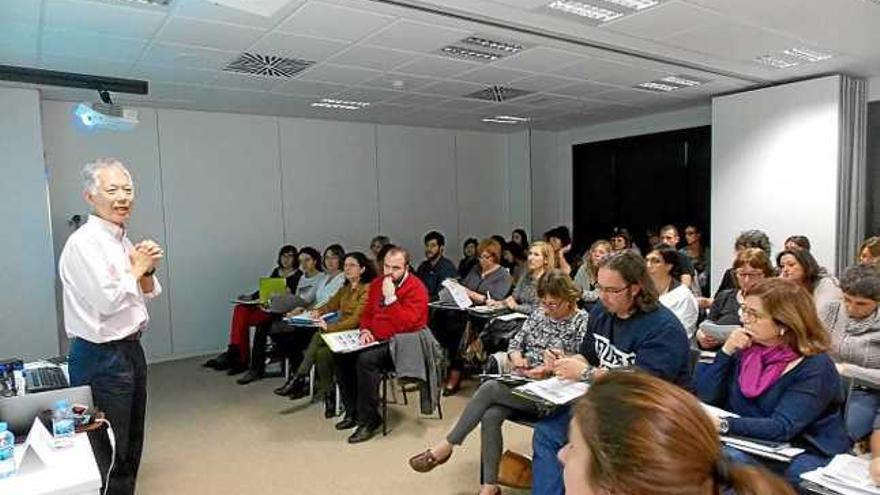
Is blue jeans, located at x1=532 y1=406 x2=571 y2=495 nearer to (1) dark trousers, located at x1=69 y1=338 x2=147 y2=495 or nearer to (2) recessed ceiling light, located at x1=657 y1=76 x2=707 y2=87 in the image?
(1) dark trousers, located at x1=69 y1=338 x2=147 y2=495

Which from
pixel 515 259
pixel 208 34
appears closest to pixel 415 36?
pixel 208 34

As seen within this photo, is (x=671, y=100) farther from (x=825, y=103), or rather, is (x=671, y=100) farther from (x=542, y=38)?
(x=542, y=38)

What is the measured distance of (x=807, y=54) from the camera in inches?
177

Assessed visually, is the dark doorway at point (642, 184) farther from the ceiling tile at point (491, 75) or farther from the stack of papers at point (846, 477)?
the stack of papers at point (846, 477)

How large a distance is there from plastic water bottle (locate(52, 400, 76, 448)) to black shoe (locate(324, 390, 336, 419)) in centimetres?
248

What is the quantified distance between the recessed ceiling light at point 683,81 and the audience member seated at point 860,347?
2.93m

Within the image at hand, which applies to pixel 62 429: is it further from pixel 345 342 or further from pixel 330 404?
pixel 330 404

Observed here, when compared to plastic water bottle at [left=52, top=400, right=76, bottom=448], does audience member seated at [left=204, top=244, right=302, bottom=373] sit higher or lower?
lower

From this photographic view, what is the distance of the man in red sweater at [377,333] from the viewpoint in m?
3.77

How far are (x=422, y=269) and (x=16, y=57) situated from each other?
3.91 meters

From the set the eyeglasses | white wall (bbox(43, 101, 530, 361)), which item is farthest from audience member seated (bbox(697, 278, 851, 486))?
white wall (bbox(43, 101, 530, 361))

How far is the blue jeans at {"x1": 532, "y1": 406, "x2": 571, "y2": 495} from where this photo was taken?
2.30m

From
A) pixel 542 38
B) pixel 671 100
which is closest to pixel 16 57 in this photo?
pixel 542 38

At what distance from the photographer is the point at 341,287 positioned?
487 cm
